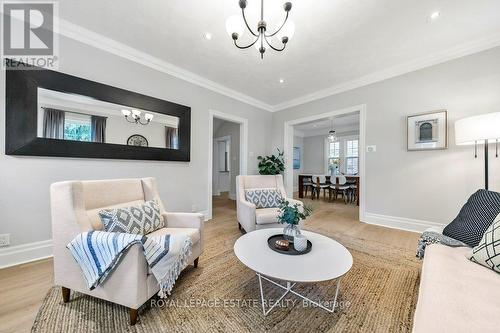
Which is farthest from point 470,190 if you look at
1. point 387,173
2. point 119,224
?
point 119,224

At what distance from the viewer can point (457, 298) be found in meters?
0.88

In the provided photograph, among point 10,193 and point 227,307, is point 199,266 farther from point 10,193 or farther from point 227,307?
point 10,193

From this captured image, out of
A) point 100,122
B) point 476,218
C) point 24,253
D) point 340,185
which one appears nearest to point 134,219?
point 24,253

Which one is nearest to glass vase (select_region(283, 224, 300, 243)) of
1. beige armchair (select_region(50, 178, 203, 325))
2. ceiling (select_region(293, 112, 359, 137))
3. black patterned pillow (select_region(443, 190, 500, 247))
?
beige armchair (select_region(50, 178, 203, 325))

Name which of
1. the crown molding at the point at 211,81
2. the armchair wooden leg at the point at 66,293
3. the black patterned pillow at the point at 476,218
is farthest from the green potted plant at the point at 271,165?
the armchair wooden leg at the point at 66,293

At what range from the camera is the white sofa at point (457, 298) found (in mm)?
734

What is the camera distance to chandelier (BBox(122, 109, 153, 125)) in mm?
2706

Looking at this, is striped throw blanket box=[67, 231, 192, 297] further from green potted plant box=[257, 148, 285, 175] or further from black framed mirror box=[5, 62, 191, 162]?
green potted plant box=[257, 148, 285, 175]

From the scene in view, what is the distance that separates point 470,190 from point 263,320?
127 inches

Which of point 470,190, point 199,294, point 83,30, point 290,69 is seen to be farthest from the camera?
point 290,69

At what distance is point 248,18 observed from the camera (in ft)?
6.99

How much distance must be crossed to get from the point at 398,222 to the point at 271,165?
8.44 feet

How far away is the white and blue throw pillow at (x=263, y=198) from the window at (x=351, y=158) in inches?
212

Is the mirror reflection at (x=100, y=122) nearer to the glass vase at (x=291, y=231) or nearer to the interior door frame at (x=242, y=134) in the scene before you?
the interior door frame at (x=242, y=134)
